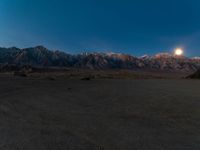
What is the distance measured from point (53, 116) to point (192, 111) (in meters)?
4.21

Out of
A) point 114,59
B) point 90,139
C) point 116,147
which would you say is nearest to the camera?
point 116,147

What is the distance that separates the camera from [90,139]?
3.04 metres

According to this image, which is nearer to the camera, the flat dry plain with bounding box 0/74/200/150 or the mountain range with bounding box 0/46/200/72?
the flat dry plain with bounding box 0/74/200/150

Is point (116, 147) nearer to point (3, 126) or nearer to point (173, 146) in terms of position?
point (173, 146)

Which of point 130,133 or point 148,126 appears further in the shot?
point 148,126

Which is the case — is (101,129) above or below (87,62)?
below

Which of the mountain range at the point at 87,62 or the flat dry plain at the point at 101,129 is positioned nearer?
the flat dry plain at the point at 101,129

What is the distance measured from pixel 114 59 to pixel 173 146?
626ft

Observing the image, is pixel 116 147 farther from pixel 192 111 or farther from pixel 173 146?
pixel 192 111

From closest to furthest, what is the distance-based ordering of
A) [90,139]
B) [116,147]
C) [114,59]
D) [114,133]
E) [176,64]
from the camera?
[116,147], [90,139], [114,133], [176,64], [114,59]

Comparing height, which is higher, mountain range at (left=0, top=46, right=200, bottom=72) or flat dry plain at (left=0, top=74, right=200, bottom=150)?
mountain range at (left=0, top=46, right=200, bottom=72)

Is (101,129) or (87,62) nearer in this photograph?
(101,129)

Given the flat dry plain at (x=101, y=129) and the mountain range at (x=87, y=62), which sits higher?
the mountain range at (x=87, y=62)

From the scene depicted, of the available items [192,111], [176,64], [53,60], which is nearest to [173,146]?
[192,111]
